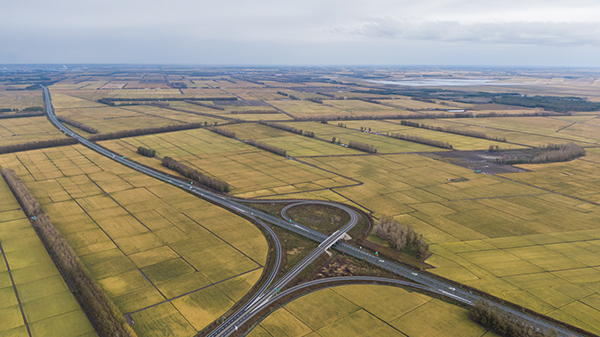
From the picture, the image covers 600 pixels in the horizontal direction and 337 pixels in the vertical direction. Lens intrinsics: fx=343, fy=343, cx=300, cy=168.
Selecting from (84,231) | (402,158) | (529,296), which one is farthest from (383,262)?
(402,158)

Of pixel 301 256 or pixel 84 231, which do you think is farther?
pixel 84 231

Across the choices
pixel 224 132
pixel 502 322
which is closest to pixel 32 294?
pixel 502 322

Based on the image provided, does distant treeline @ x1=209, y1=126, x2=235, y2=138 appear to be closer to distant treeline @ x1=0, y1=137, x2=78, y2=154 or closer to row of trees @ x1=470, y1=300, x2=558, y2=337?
distant treeline @ x1=0, y1=137, x2=78, y2=154

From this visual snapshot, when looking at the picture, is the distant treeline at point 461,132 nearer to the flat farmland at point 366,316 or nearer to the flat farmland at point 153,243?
the flat farmland at point 366,316

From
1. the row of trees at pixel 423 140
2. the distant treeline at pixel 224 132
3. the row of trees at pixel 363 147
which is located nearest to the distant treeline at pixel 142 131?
the distant treeline at pixel 224 132

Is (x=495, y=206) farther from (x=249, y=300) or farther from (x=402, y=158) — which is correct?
(x=249, y=300)

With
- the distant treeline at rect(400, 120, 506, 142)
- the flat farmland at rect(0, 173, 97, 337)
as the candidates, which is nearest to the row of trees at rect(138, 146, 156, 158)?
the flat farmland at rect(0, 173, 97, 337)
